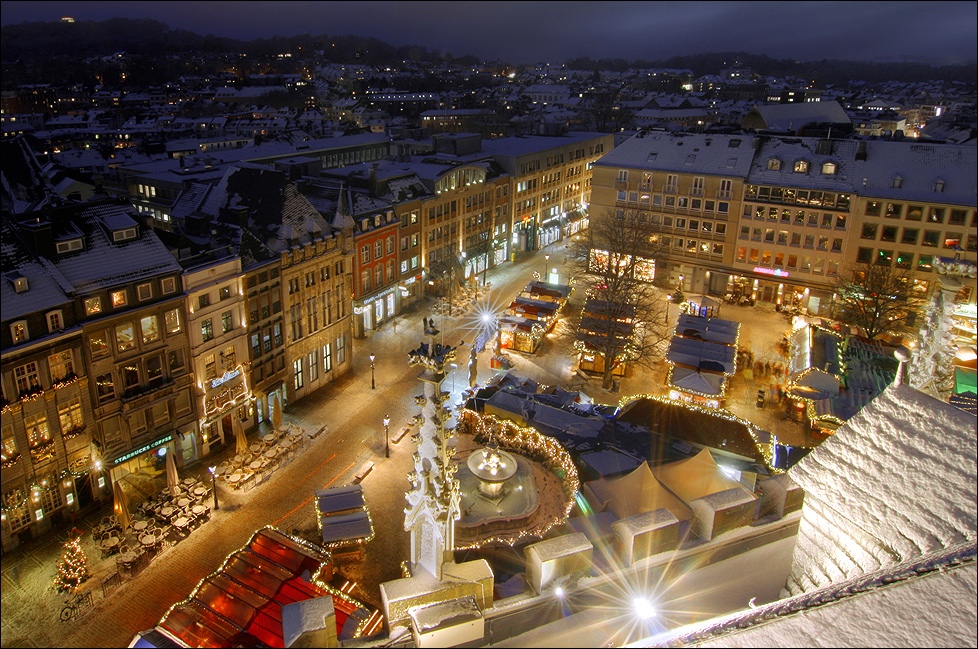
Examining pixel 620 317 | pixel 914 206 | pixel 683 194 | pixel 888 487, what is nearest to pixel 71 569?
pixel 888 487

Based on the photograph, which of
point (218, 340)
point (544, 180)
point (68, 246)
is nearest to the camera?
point (68, 246)

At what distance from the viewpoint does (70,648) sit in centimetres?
2083

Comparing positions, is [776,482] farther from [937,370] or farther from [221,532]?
[221,532]

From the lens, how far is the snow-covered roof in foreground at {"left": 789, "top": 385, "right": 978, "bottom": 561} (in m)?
7.92

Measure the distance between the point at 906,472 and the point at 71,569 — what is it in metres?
26.5

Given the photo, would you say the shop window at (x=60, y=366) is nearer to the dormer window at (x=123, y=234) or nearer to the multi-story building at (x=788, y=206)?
the dormer window at (x=123, y=234)

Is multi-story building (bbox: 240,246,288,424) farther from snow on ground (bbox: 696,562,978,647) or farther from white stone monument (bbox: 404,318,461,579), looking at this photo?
snow on ground (bbox: 696,562,978,647)

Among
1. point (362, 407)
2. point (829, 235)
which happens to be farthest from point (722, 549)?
point (829, 235)

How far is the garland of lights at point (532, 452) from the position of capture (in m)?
18.7

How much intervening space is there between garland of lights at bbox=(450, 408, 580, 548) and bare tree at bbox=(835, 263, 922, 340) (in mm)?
29633

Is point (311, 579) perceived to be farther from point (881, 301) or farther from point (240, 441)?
point (881, 301)

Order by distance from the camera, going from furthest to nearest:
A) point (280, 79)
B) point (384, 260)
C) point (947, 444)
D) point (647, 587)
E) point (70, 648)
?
point (280, 79)
point (384, 260)
point (70, 648)
point (647, 587)
point (947, 444)

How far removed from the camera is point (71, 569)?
23172 mm

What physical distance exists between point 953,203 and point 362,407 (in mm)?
41103
